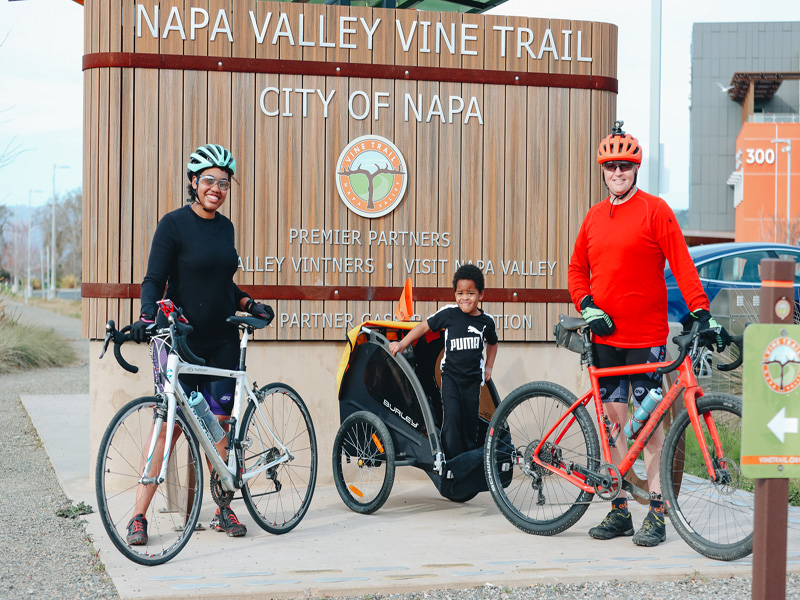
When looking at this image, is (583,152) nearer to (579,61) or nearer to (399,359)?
(579,61)

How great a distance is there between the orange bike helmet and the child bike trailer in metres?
1.52

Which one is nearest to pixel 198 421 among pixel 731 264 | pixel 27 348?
pixel 731 264

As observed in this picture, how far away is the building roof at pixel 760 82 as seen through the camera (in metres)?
60.2

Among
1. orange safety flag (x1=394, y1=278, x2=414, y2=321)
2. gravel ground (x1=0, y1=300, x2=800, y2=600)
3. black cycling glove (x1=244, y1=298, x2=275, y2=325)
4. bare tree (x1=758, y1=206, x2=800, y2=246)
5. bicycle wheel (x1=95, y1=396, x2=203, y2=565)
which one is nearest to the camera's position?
gravel ground (x1=0, y1=300, x2=800, y2=600)

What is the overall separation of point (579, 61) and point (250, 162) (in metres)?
2.35

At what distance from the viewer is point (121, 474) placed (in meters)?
6.14

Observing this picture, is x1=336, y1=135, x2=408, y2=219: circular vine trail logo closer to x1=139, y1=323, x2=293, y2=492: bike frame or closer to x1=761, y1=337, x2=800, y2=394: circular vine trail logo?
x1=139, y1=323, x2=293, y2=492: bike frame

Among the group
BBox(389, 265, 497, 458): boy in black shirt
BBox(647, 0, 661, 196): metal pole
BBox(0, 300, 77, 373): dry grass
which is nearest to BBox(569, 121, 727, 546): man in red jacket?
BBox(389, 265, 497, 458): boy in black shirt

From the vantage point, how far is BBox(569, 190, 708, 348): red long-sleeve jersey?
16.6 feet

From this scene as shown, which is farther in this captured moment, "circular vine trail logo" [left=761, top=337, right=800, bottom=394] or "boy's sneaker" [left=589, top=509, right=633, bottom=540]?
"boy's sneaker" [left=589, top=509, right=633, bottom=540]

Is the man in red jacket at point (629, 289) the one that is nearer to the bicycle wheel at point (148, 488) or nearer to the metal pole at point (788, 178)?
the bicycle wheel at point (148, 488)

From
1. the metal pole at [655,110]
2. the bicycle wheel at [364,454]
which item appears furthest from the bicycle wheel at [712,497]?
the metal pole at [655,110]

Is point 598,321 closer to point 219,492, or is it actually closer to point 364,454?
point 364,454

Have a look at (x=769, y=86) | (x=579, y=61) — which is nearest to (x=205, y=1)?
(x=579, y=61)
